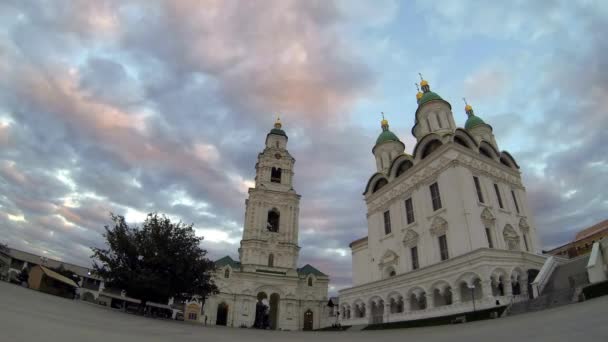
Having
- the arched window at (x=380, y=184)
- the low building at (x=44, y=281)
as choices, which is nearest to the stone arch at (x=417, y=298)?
the arched window at (x=380, y=184)

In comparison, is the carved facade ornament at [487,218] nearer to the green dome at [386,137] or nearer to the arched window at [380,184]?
the arched window at [380,184]

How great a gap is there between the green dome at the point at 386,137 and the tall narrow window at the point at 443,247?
54.2 feet

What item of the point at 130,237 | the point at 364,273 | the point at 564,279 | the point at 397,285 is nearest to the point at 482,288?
the point at 564,279

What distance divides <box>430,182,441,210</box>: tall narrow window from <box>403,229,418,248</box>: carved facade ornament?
2.96 meters

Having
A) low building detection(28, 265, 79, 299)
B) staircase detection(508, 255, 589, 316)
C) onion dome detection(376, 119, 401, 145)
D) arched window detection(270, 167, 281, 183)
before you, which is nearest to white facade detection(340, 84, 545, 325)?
staircase detection(508, 255, 589, 316)

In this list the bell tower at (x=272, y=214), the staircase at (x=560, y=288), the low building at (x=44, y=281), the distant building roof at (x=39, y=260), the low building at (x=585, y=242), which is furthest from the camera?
the distant building roof at (x=39, y=260)

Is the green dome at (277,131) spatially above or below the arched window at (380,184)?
above

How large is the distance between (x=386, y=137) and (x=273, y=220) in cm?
1938

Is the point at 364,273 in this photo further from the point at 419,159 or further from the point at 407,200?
the point at 419,159

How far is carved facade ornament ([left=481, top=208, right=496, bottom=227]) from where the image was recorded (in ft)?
77.4

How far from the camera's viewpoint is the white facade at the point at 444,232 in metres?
20.5

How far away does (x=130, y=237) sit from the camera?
848 inches

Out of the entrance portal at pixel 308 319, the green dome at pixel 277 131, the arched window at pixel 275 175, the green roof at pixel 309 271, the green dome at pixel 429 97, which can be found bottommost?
the entrance portal at pixel 308 319

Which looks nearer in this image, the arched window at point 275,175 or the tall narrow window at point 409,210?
the tall narrow window at point 409,210
